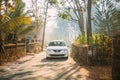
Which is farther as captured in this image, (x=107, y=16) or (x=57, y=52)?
(x=107, y=16)

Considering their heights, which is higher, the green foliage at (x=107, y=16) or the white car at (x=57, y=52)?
the green foliage at (x=107, y=16)

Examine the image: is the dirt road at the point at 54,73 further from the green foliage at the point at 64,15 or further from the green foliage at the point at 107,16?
the green foliage at the point at 107,16

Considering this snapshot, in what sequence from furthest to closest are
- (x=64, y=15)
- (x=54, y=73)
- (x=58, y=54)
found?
(x=64, y=15)
(x=58, y=54)
(x=54, y=73)

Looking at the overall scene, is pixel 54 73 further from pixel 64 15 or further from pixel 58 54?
pixel 64 15

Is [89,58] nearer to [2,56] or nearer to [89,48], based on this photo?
[89,48]

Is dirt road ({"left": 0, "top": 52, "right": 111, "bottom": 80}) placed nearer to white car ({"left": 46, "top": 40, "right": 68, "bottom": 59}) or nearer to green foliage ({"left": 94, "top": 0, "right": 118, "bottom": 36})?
white car ({"left": 46, "top": 40, "right": 68, "bottom": 59})

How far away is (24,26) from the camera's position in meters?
29.7

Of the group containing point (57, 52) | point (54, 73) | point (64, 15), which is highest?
point (64, 15)

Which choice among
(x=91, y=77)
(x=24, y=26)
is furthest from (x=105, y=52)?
(x=24, y=26)

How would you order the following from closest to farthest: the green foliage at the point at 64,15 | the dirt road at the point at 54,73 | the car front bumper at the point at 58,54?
the dirt road at the point at 54,73, the car front bumper at the point at 58,54, the green foliage at the point at 64,15

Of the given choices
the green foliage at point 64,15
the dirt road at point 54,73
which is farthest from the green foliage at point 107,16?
the dirt road at point 54,73

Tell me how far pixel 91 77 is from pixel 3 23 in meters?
9.95

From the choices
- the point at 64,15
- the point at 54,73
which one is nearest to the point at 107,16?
the point at 64,15

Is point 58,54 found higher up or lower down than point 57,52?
lower down
